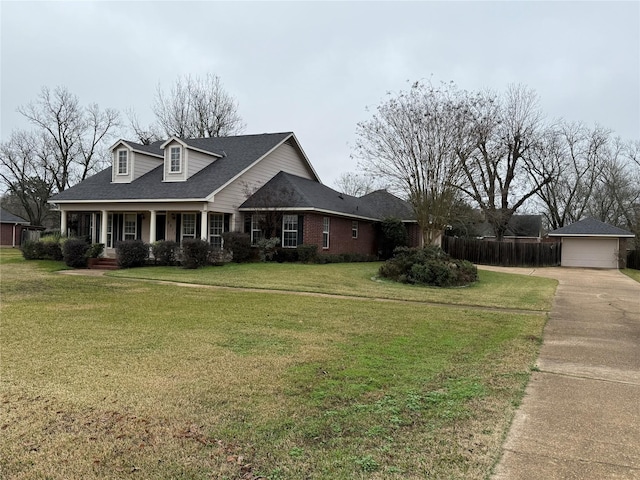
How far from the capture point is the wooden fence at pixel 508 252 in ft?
106

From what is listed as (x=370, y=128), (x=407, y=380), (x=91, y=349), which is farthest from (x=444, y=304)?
(x=370, y=128)

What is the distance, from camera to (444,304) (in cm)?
1248

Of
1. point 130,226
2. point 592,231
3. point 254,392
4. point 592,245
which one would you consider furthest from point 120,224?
point 592,245

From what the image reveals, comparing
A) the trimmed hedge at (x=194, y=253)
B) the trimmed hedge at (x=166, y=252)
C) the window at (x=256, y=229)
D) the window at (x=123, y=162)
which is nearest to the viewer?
the trimmed hedge at (x=194, y=253)

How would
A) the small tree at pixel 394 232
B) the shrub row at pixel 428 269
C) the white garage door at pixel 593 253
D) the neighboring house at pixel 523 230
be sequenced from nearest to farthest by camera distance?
the shrub row at pixel 428 269 → the small tree at pixel 394 232 → the white garage door at pixel 593 253 → the neighboring house at pixel 523 230

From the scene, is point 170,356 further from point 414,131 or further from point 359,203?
point 359,203

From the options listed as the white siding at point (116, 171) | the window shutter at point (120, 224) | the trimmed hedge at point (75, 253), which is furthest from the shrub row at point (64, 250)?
the white siding at point (116, 171)

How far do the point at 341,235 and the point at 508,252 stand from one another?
13277 mm

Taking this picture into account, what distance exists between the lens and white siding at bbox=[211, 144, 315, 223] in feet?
74.0

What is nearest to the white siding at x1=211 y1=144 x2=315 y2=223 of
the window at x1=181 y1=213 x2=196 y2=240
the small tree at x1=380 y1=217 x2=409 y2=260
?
the window at x1=181 y1=213 x2=196 y2=240

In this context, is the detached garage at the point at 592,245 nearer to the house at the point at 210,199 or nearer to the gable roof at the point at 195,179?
the house at the point at 210,199

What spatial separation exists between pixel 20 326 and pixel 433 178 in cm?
1656

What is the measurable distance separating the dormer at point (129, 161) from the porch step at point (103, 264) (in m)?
4.96

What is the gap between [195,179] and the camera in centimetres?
2341
